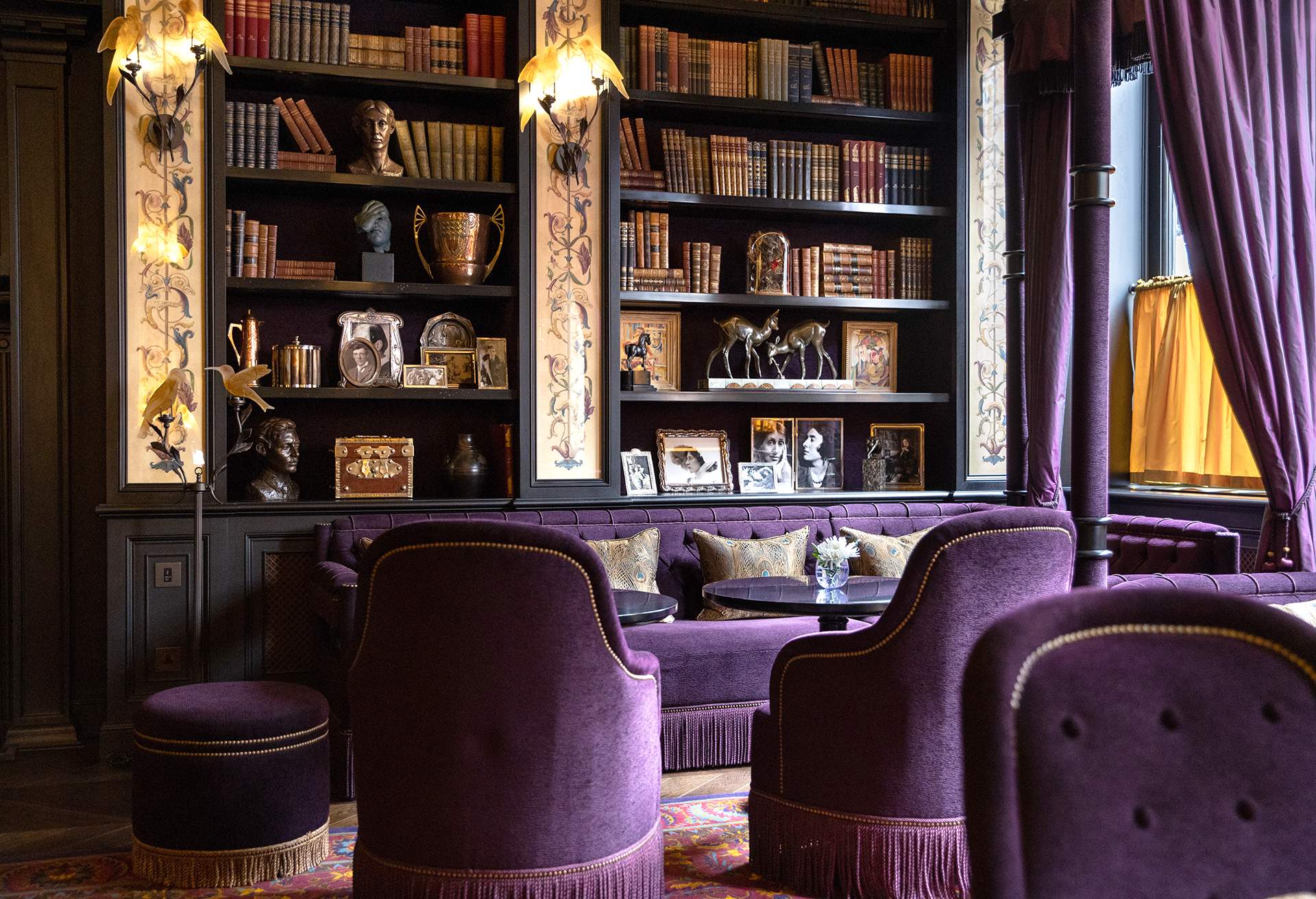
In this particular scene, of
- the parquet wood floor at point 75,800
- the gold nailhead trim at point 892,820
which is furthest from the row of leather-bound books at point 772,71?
the gold nailhead trim at point 892,820

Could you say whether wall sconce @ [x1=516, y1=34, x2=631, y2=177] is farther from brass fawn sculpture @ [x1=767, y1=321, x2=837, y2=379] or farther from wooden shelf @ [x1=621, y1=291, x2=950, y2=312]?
brass fawn sculpture @ [x1=767, y1=321, x2=837, y2=379]

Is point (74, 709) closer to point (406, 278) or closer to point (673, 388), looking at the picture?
point (406, 278)

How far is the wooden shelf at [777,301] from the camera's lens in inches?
197

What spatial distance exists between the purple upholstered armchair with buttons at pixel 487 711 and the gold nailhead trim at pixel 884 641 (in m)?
0.60

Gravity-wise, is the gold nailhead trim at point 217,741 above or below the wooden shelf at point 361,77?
below

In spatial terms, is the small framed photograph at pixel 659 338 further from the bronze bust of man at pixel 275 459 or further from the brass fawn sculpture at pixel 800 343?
the bronze bust of man at pixel 275 459

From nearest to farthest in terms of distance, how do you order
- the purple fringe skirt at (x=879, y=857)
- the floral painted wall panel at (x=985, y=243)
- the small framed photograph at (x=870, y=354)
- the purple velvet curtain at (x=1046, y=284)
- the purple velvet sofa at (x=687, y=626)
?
the purple fringe skirt at (x=879, y=857) < the purple velvet sofa at (x=687, y=626) < the purple velvet curtain at (x=1046, y=284) < the floral painted wall panel at (x=985, y=243) < the small framed photograph at (x=870, y=354)

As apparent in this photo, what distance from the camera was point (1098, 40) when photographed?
331 cm

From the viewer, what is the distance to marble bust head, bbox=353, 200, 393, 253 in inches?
184

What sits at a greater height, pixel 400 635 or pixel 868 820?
pixel 400 635

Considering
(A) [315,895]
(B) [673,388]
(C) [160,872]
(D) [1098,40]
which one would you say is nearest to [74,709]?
(C) [160,872]

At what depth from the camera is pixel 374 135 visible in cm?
465

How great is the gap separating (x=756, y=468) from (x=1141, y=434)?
1849mm

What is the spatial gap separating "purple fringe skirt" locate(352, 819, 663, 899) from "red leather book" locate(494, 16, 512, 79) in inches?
101
